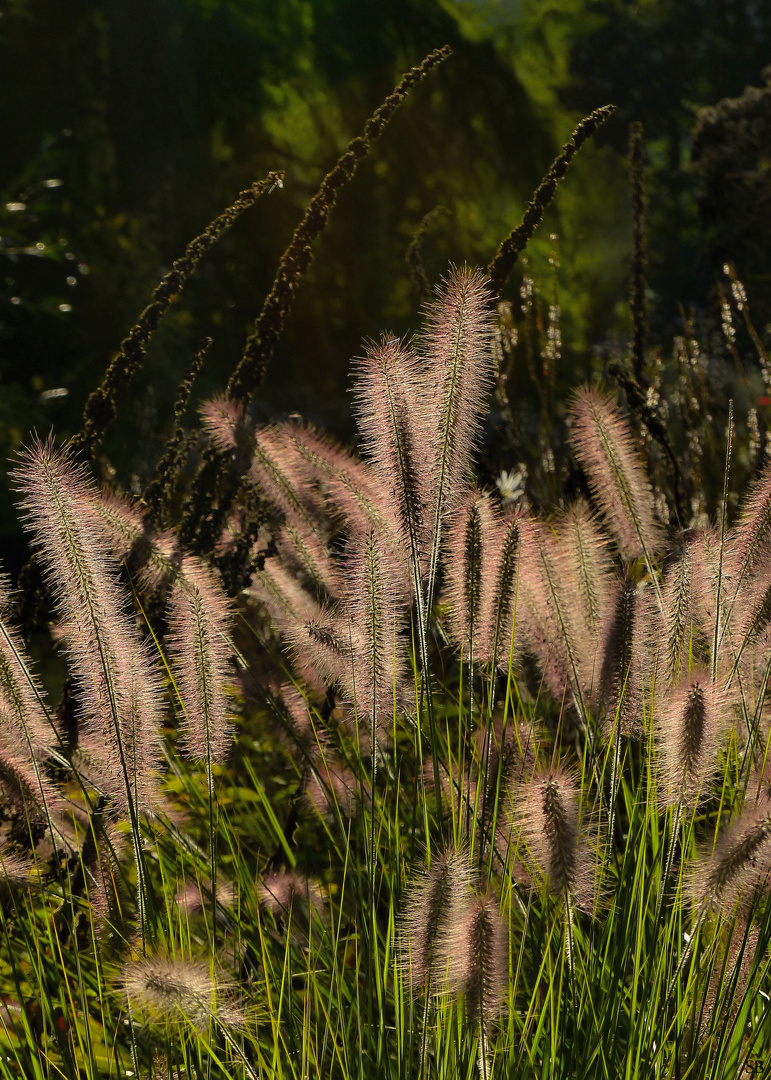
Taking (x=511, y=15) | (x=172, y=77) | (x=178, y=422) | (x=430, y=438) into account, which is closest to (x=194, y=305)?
(x=172, y=77)

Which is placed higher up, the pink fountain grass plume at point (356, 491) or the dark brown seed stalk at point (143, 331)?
the dark brown seed stalk at point (143, 331)

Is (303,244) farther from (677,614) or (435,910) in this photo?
(435,910)

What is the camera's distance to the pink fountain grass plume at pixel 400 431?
1358 millimetres

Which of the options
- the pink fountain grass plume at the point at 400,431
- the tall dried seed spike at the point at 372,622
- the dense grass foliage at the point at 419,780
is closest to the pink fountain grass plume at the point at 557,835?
the dense grass foliage at the point at 419,780

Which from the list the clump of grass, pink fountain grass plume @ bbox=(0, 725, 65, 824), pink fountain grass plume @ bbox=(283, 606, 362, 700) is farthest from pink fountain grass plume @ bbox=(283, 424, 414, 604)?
pink fountain grass plume @ bbox=(0, 725, 65, 824)

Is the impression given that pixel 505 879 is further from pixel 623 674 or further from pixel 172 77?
pixel 172 77

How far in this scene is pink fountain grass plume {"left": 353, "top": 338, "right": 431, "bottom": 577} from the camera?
4.46 ft

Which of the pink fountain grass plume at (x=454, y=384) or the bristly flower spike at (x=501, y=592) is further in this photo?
the bristly flower spike at (x=501, y=592)

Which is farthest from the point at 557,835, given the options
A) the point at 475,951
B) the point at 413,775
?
the point at 413,775

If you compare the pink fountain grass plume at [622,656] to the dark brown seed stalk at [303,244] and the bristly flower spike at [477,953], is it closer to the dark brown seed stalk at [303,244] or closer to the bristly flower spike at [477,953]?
the bristly flower spike at [477,953]

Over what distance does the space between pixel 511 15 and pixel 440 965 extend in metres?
19.8

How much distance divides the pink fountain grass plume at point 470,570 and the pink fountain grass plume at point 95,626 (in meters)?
0.43

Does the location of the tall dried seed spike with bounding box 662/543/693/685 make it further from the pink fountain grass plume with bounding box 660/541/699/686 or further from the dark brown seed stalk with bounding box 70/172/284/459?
the dark brown seed stalk with bounding box 70/172/284/459

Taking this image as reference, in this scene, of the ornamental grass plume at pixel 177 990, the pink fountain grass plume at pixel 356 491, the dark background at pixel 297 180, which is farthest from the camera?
the dark background at pixel 297 180
